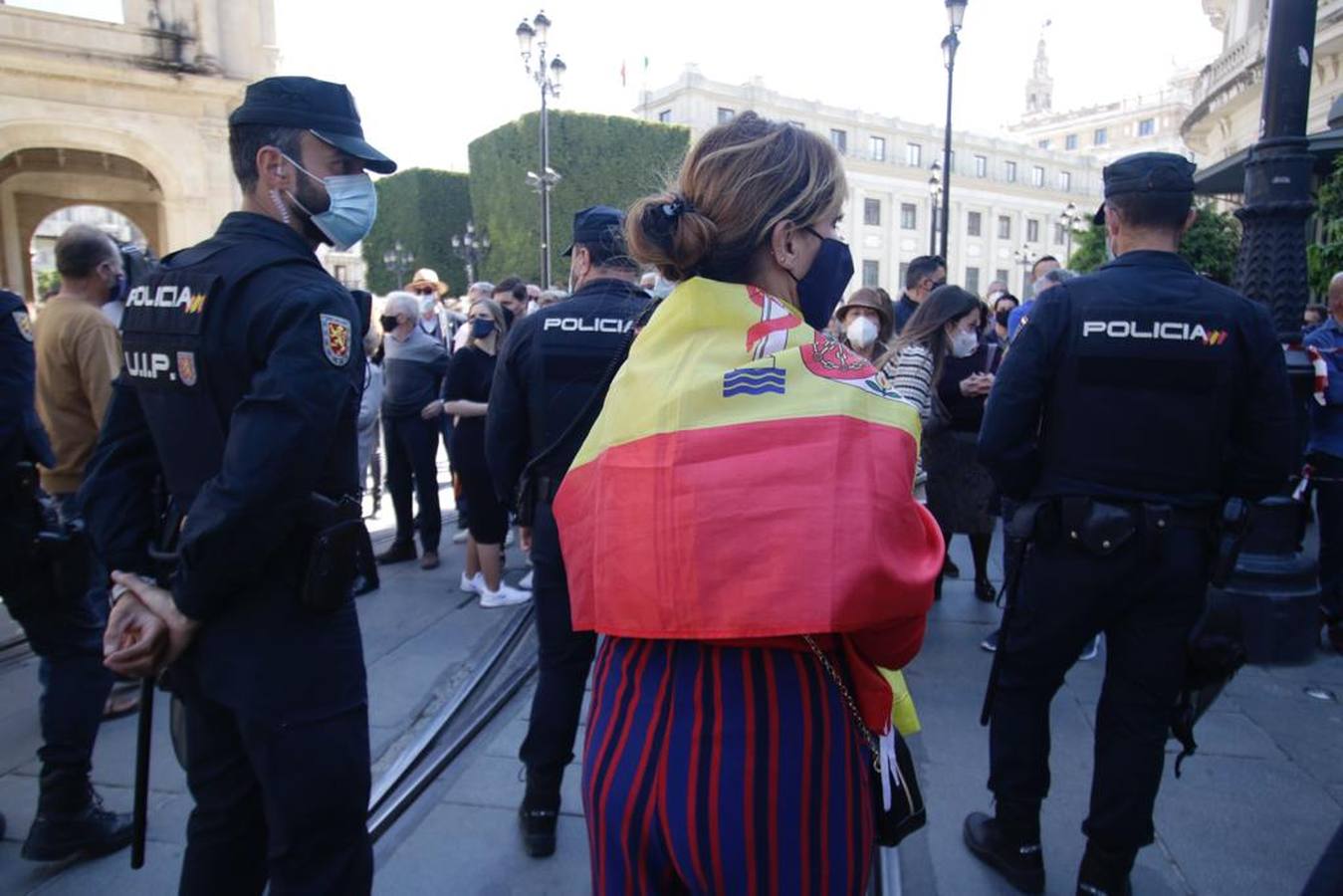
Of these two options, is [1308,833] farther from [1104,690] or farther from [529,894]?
[529,894]

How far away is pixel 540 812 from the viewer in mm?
3113

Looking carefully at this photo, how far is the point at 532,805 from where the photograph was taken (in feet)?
10.2

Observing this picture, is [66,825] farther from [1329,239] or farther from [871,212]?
[871,212]

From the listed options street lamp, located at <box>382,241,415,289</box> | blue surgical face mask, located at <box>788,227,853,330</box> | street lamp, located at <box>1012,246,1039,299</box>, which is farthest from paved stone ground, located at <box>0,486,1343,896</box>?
street lamp, located at <box>1012,246,1039,299</box>

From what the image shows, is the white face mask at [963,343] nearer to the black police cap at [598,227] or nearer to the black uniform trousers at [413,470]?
the black police cap at [598,227]

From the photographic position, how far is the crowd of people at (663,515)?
1254 millimetres

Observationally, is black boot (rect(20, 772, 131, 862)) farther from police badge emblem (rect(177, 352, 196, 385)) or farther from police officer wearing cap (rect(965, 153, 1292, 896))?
police officer wearing cap (rect(965, 153, 1292, 896))

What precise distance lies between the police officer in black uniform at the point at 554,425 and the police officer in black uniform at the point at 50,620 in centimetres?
149

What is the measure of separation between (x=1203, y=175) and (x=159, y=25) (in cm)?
2242

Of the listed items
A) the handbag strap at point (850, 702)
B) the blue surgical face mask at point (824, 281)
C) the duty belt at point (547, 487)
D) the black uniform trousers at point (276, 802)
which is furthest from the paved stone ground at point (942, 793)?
the blue surgical face mask at point (824, 281)

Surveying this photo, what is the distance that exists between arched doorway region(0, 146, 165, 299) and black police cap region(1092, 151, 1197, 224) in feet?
77.9

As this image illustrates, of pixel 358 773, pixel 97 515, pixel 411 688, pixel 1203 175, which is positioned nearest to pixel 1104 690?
pixel 358 773

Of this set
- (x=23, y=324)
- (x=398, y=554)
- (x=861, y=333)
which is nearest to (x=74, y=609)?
(x=23, y=324)

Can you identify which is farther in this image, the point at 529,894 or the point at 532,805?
the point at 532,805
